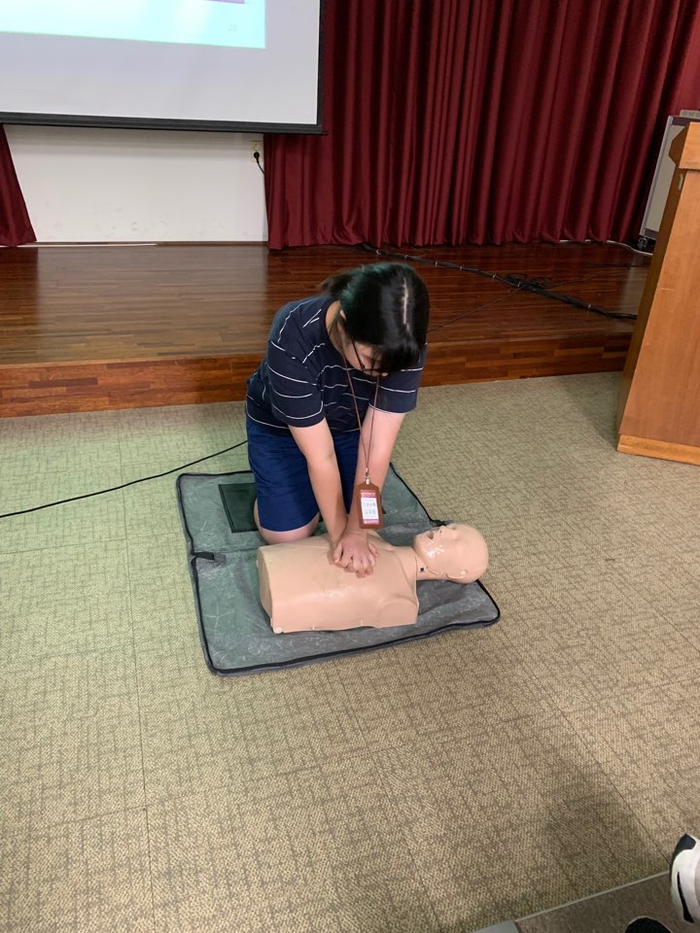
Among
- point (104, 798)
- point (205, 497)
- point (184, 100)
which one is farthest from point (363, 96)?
point (104, 798)

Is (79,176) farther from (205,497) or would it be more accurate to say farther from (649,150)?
(649,150)

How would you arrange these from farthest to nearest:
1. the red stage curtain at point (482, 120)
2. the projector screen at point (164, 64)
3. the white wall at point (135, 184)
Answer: the red stage curtain at point (482, 120) → the white wall at point (135, 184) → the projector screen at point (164, 64)

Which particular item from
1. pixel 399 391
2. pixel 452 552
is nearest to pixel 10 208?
pixel 399 391

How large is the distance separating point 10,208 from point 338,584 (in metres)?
2.71

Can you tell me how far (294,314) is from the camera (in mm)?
1207

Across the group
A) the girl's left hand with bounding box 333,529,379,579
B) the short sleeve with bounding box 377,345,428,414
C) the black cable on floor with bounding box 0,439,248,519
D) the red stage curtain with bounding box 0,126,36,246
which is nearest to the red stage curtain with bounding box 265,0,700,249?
the red stage curtain with bounding box 0,126,36,246

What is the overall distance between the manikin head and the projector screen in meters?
2.51

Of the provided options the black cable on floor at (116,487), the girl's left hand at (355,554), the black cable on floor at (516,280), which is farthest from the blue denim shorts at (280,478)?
the black cable on floor at (516,280)

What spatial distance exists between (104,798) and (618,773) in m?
0.83

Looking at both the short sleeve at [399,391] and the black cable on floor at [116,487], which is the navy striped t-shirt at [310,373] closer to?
the short sleeve at [399,391]

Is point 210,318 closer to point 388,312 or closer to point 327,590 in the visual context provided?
point 327,590

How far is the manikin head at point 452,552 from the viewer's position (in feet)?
4.60

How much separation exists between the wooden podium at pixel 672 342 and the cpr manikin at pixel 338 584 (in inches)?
36.9

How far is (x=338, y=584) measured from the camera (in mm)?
1300
